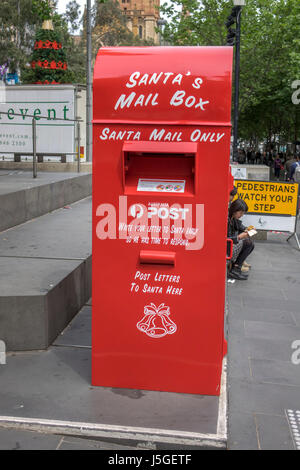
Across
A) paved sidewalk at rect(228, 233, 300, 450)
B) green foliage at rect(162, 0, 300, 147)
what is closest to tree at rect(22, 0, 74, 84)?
green foliage at rect(162, 0, 300, 147)

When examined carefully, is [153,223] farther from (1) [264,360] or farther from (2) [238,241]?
(2) [238,241]

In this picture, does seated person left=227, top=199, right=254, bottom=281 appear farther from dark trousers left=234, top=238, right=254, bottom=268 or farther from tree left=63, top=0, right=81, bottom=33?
tree left=63, top=0, right=81, bottom=33

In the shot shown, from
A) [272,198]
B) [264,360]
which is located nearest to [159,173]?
[264,360]

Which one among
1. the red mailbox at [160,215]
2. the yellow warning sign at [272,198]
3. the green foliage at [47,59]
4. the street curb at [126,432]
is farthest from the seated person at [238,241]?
the green foliage at [47,59]

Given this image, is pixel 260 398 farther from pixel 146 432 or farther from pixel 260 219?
pixel 260 219

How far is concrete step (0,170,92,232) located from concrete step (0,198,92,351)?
0.32m

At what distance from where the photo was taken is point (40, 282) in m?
4.74

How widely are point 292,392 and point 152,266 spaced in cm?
154

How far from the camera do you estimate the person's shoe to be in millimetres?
7836

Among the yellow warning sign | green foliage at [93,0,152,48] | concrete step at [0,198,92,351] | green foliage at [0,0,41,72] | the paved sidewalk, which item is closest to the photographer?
the paved sidewalk

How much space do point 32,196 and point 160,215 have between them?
16.5 feet
